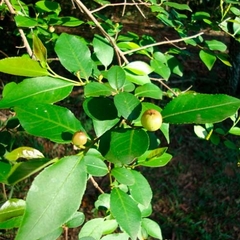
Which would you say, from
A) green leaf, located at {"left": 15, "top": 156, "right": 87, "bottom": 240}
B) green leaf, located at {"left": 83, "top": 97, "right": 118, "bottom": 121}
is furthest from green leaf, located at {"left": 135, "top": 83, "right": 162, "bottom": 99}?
green leaf, located at {"left": 15, "top": 156, "right": 87, "bottom": 240}

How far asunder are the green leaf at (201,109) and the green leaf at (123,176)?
7.3 inches

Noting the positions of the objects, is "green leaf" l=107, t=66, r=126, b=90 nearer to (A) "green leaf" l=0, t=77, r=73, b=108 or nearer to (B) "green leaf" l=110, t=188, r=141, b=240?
(A) "green leaf" l=0, t=77, r=73, b=108

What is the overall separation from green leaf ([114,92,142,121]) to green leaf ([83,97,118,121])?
3 centimetres

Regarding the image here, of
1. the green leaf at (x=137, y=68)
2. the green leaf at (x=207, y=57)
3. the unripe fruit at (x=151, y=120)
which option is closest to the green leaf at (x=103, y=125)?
the unripe fruit at (x=151, y=120)

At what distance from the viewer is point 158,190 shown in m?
2.60

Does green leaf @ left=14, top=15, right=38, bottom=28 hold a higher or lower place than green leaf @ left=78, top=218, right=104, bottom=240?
higher

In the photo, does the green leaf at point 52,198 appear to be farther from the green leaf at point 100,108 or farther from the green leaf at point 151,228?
the green leaf at point 151,228

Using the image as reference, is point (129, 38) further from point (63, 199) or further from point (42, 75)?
point (63, 199)

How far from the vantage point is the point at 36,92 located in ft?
1.95

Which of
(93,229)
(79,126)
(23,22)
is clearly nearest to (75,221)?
(93,229)

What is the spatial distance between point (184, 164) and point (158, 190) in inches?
14.5

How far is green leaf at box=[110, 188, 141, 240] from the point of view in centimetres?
62

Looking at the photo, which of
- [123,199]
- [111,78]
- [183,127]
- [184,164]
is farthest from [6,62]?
[183,127]

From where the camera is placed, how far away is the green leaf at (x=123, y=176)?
670 mm
